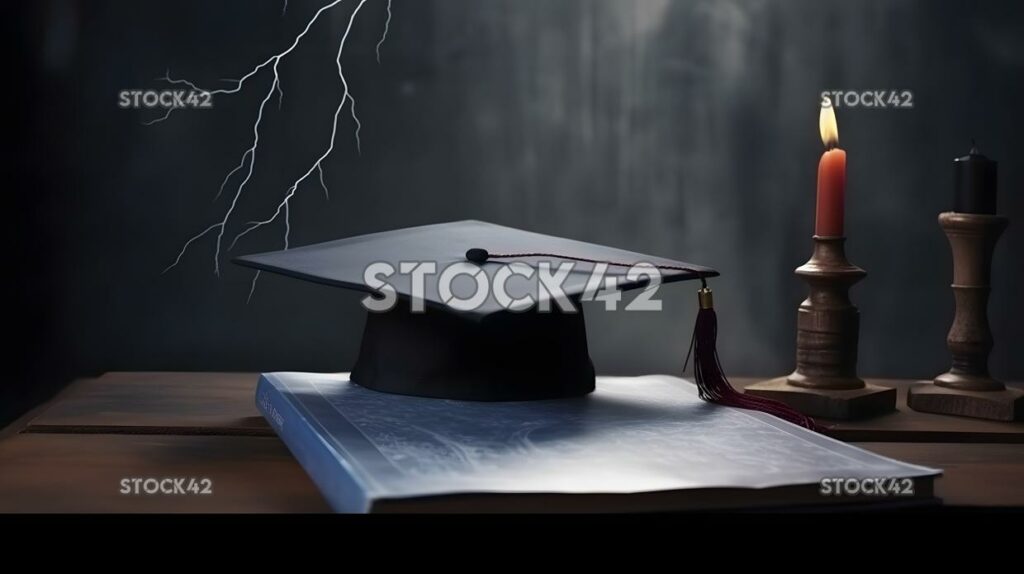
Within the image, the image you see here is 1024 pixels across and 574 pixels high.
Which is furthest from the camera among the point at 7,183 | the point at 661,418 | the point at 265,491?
the point at 7,183

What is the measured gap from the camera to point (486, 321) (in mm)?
828

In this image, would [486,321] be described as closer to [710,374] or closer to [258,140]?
[710,374]

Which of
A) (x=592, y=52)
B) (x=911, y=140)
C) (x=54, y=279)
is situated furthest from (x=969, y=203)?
(x=54, y=279)

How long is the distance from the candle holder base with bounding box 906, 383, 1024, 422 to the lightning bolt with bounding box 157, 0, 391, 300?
634 mm

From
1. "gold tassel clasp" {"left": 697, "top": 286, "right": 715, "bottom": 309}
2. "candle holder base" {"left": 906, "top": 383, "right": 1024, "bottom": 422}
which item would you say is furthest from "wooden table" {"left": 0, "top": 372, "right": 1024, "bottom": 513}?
"gold tassel clasp" {"left": 697, "top": 286, "right": 715, "bottom": 309}

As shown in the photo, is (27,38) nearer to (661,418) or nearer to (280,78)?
(280,78)

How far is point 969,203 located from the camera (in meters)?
0.96

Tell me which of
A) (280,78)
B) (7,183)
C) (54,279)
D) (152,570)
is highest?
(280,78)

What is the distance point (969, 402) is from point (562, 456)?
449 millimetres

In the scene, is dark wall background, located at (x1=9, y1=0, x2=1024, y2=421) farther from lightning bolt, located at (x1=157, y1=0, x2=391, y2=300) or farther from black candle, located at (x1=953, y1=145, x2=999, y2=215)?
black candle, located at (x1=953, y1=145, x2=999, y2=215)

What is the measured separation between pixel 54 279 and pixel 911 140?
3.13ft

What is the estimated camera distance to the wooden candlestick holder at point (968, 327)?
37.6 inches

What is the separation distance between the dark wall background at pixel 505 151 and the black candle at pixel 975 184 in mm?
308

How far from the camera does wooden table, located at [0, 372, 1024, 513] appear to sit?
0.63 metres
